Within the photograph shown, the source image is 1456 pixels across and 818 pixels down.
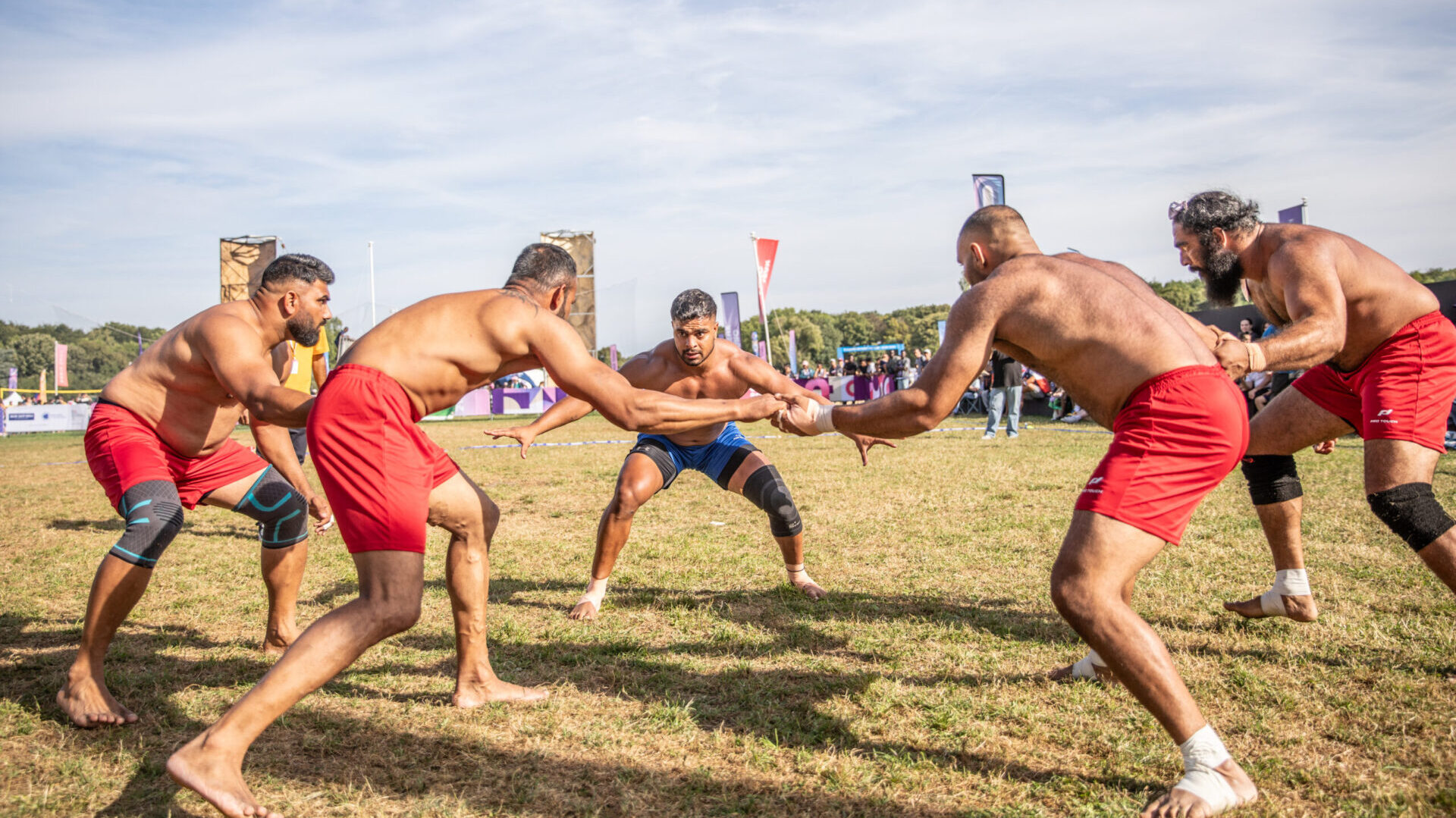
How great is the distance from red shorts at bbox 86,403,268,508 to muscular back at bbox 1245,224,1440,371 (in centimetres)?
520

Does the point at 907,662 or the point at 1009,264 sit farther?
the point at 907,662

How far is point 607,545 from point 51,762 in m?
2.77

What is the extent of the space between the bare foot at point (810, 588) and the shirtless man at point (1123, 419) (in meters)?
2.36

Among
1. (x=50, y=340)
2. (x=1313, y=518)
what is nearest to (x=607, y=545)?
(x=1313, y=518)

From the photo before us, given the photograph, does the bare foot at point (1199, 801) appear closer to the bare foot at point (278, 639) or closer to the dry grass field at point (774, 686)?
the dry grass field at point (774, 686)

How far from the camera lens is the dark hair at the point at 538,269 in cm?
364

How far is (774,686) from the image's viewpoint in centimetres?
391

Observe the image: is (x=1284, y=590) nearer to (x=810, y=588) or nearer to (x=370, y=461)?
(x=810, y=588)

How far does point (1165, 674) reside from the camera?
2658 mm

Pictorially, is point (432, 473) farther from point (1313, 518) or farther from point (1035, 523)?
point (1313, 518)

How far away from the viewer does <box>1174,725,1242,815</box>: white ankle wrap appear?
102 inches

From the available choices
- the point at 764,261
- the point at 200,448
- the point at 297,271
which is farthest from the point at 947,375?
the point at 764,261

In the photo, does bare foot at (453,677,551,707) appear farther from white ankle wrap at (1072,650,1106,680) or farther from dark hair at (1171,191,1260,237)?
dark hair at (1171,191,1260,237)

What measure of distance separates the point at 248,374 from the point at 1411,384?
5171mm
